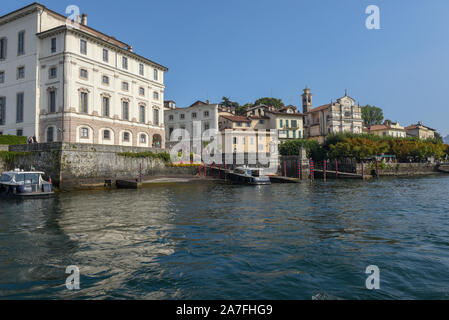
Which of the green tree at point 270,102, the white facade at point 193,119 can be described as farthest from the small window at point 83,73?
the green tree at point 270,102

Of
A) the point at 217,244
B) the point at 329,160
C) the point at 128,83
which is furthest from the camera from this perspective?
the point at 329,160

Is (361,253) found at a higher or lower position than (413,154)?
lower

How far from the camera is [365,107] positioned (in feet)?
334

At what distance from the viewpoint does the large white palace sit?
3322 centimetres

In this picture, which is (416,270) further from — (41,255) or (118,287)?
(41,255)

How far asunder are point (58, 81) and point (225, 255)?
34.2m

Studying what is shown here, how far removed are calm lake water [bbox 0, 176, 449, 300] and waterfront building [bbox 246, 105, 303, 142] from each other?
51379 millimetres

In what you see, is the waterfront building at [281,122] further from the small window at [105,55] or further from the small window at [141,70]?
the small window at [105,55]

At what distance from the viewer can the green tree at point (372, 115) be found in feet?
332

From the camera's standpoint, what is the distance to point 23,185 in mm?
19938

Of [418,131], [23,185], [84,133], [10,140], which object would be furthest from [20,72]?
[418,131]

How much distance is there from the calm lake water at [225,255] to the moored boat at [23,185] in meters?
7.36
